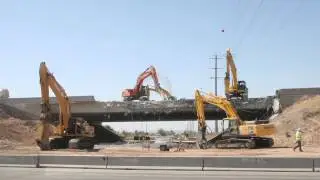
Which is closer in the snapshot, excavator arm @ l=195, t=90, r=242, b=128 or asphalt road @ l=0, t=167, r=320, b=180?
asphalt road @ l=0, t=167, r=320, b=180

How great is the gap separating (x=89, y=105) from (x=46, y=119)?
3777 centimetres

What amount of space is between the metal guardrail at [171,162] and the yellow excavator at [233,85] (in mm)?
43048

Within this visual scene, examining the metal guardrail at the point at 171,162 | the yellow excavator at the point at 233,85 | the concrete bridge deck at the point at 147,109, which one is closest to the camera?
the metal guardrail at the point at 171,162

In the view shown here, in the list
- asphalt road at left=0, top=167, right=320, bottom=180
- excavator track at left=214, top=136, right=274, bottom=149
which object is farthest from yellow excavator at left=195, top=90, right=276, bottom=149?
asphalt road at left=0, top=167, right=320, bottom=180

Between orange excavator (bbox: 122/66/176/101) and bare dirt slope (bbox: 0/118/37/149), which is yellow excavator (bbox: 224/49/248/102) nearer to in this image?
orange excavator (bbox: 122/66/176/101)

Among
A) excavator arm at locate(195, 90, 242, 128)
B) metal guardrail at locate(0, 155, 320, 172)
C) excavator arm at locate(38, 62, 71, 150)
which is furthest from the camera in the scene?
excavator arm at locate(195, 90, 242, 128)

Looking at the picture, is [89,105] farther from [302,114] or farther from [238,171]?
[238,171]

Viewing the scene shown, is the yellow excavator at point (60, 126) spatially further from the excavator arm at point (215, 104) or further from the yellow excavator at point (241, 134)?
the yellow excavator at point (241, 134)

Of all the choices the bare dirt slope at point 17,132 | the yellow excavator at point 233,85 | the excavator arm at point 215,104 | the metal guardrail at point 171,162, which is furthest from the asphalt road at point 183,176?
the yellow excavator at point 233,85

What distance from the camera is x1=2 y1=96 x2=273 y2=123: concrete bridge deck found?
76.1m

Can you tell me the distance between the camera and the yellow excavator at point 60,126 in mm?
46366

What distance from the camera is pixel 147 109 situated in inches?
3162

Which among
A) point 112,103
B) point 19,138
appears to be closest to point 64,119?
point 19,138

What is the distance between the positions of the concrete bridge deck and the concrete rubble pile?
8.31 meters
